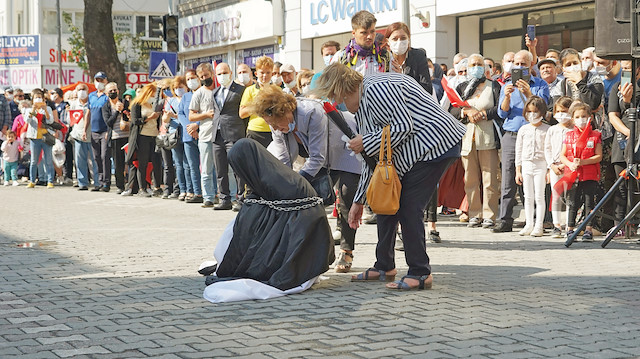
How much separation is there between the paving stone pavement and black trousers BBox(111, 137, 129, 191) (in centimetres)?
812

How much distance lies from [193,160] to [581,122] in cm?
720

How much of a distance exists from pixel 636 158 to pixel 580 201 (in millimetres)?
1548

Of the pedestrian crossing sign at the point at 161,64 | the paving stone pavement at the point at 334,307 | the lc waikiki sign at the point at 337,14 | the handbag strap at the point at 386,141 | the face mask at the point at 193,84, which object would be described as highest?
the lc waikiki sign at the point at 337,14

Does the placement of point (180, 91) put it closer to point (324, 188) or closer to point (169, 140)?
point (169, 140)

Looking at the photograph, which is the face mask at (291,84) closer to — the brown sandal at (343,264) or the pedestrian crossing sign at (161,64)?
the brown sandal at (343,264)

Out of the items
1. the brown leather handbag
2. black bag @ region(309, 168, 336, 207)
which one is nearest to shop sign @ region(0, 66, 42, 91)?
black bag @ region(309, 168, 336, 207)

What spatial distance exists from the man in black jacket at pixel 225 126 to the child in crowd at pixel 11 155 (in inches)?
330

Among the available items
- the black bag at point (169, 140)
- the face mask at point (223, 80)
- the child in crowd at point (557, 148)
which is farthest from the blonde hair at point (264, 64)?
the child in crowd at point (557, 148)

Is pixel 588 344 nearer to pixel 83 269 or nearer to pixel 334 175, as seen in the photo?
pixel 334 175

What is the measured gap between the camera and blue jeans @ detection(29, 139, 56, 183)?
22.0 metres

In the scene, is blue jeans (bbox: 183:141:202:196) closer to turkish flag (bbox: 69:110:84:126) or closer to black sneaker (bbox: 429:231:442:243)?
turkish flag (bbox: 69:110:84:126)

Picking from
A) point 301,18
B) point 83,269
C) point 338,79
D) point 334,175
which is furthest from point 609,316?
point 301,18

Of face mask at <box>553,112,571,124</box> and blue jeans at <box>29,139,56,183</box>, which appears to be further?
blue jeans at <box>29,139,56,183</box>

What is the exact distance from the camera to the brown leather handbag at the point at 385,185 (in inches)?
301
